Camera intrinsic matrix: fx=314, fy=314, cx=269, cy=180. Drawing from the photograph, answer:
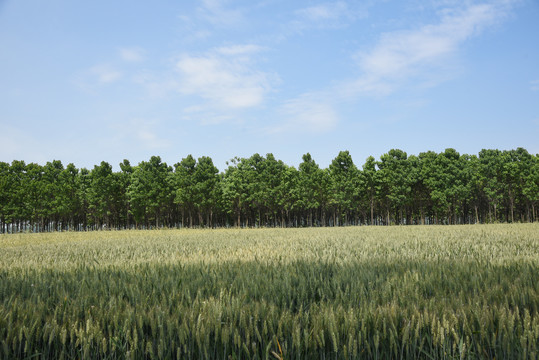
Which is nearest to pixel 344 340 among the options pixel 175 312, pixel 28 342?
pixel 175 312

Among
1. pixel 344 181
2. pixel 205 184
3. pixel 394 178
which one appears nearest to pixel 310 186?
pixel 344 181

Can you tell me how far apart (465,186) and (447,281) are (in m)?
64.0

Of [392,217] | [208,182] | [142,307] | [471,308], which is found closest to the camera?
[471,308]

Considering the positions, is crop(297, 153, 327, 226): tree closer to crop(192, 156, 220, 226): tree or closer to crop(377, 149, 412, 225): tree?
crop(377, 149, 412, 225): tree

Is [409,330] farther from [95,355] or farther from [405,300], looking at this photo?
[95,355]

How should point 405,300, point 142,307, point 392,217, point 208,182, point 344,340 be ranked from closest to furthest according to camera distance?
point 344,340, point 142,307, point 405,300, point 208,182, point 392,217

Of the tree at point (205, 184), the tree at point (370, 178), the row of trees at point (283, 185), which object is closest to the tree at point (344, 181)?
the row of trees at point (283, 185)

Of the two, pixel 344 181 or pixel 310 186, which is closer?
pixel 344 181

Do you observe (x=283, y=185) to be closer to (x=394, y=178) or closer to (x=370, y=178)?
(x=370, y=178)

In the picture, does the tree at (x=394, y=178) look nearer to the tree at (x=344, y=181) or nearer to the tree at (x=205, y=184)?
the tree at (x=344, y=181)

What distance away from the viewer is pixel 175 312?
329cm

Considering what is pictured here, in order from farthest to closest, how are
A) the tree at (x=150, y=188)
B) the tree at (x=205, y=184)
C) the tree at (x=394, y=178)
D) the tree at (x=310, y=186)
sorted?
1. the tree at (x=310, y=186)
2. the tree at (x=150, y=188)
3. the tree at (x=394, y=178)
4. the tree at (x=205, y=184)

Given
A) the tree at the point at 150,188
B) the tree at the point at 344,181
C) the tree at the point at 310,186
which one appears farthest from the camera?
the tree at the point at 310,186

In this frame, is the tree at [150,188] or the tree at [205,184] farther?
the tree at [150,188]
